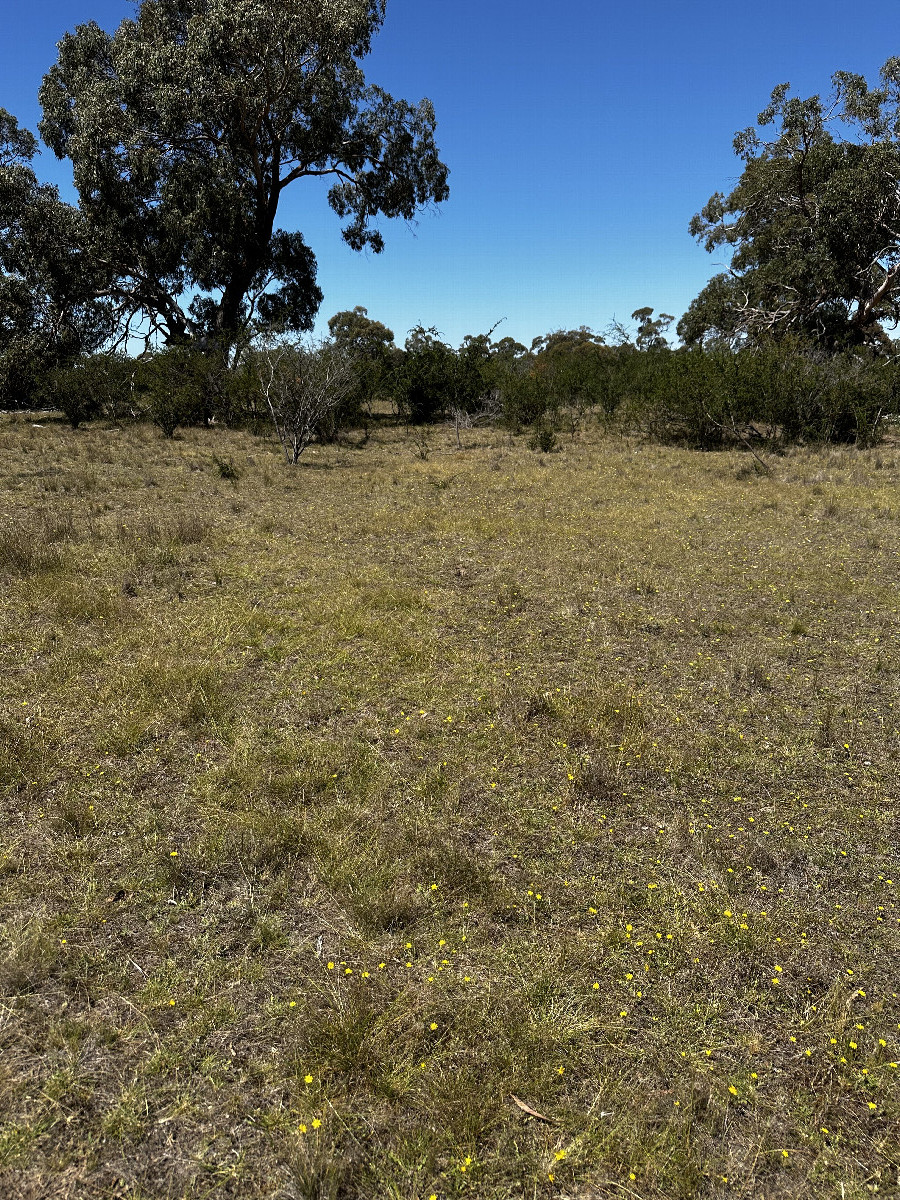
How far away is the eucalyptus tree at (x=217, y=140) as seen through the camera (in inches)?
769

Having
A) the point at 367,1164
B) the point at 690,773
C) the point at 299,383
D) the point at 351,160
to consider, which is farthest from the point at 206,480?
the point at 351,160

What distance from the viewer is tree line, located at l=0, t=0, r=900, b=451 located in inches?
711

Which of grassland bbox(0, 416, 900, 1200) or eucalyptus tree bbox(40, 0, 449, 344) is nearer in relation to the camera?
grassland bbox(0, 416, 900, 1200)

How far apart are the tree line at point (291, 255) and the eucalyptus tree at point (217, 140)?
0.25ft

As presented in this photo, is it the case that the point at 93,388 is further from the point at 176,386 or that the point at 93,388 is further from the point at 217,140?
the point at 217,140

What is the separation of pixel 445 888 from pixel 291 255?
29.1 metres

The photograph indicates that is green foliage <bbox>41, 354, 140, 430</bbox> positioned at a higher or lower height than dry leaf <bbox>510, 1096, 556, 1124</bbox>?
higher

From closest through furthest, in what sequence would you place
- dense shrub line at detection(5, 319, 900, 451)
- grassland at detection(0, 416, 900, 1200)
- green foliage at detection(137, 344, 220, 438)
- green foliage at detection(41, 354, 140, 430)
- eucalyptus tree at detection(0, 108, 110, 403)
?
grassland at detection(0, 416, 900, 1200), dense shrub line at detection(5, 319, 900, 451), green foliage at detection(137, 344, 220, 438), green foliage at detection(41, 354, 140, 430), eucalyptus tree at detection(0, 108, 110, 403)

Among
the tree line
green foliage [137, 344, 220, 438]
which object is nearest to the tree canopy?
the tree line

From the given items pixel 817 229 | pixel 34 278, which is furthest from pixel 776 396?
pixel 34 278

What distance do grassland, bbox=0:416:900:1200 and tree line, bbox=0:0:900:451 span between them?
1125cm

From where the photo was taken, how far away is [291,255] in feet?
87.8

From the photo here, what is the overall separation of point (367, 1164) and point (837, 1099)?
1.50 m

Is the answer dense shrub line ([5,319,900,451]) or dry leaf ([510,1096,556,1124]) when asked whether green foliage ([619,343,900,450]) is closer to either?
dense shrub line ([5,319,900,451])
